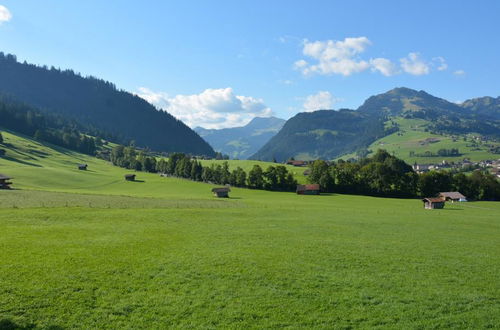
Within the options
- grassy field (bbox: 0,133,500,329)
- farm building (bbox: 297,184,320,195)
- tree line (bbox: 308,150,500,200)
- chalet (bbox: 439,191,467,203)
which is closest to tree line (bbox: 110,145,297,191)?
farm building (bbox: 297,184,320,195)

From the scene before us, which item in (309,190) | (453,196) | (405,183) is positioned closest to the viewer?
(453,196)

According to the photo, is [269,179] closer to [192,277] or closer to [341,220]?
[341,220]

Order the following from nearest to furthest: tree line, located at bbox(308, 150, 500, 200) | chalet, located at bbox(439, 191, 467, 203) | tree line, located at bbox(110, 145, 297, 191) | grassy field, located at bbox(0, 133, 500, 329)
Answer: grassy field, located at bbox(0, 133, 500, 329) → chalet, located at bbox(439, 191, 467, 203) → tree line, located at bbox(308, 150, 500, 200) → tree line, located at bbox(110, 145, 297, 191)

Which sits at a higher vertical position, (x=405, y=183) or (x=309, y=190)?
(x=405, y=183)

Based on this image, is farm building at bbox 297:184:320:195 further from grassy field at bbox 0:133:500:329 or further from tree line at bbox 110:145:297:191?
grassy field at bbox 0:133:500:329

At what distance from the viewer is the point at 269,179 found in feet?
410

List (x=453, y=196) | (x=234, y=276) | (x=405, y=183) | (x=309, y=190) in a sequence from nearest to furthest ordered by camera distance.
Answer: (x=234, y=276) < (x=453, y=196) < (x=309, y=190) < (x=405, y=183)

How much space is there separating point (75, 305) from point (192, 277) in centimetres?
687

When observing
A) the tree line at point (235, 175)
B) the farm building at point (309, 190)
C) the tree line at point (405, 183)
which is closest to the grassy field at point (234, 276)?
the farm building at point (309, 190)

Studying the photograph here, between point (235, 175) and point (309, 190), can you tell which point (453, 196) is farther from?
point (235, 175)

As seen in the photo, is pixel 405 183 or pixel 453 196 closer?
pixel 453 196

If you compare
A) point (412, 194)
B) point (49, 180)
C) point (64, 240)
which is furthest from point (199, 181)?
point (64, 240)

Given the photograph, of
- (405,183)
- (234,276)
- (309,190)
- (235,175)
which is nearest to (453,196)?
(405,183)

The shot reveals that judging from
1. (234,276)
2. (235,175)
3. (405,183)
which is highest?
(405,183)
